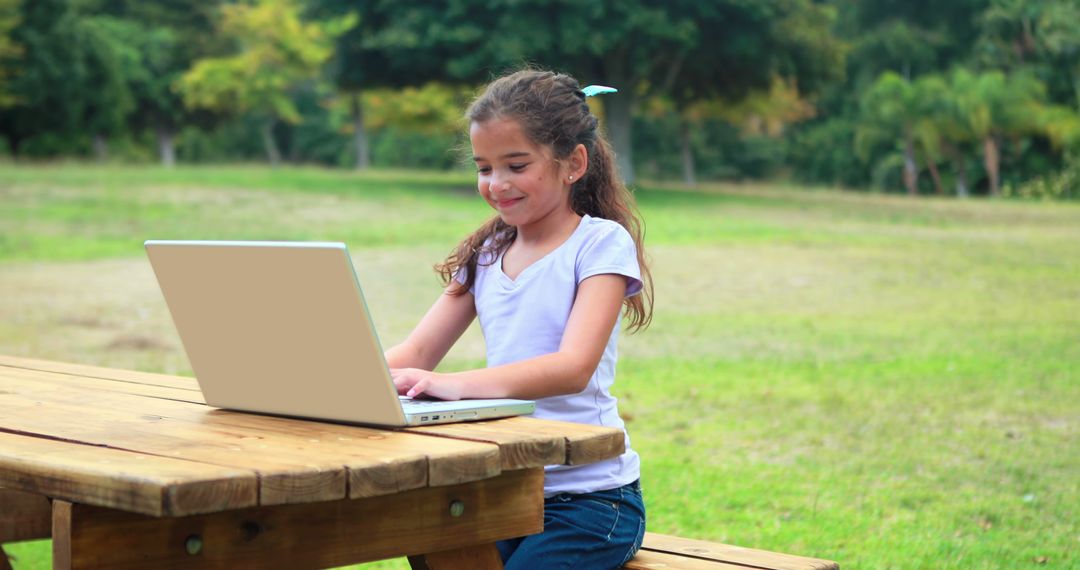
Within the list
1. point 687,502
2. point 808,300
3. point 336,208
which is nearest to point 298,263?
A: point 687,502

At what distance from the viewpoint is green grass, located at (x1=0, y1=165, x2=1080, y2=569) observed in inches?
212

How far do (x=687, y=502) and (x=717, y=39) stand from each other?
79.0 ft

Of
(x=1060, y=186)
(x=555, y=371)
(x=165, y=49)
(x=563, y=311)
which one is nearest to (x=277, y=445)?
(x=555, y=371)

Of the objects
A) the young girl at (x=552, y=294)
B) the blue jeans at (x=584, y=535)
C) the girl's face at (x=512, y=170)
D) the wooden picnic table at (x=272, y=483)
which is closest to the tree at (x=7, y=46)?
the young girl at (x=552, y=294)

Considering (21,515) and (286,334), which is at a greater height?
(286,334)

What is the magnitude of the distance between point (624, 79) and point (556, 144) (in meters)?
26.8

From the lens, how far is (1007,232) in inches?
741

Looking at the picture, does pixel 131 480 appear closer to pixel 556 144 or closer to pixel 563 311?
pixel 563 311

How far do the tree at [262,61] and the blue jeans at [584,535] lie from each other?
1540 inches

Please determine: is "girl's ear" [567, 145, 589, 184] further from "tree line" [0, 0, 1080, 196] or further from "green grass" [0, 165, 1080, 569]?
"tree line" [0, 0, 1080, 196]

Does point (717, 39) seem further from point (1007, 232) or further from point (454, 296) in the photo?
point (454, 296)

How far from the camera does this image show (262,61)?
43.6 meters

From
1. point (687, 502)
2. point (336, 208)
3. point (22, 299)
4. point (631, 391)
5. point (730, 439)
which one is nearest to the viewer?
point (687, 502)

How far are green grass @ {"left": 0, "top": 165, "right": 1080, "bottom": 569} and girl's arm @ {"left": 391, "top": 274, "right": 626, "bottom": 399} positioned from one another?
2.21 m
